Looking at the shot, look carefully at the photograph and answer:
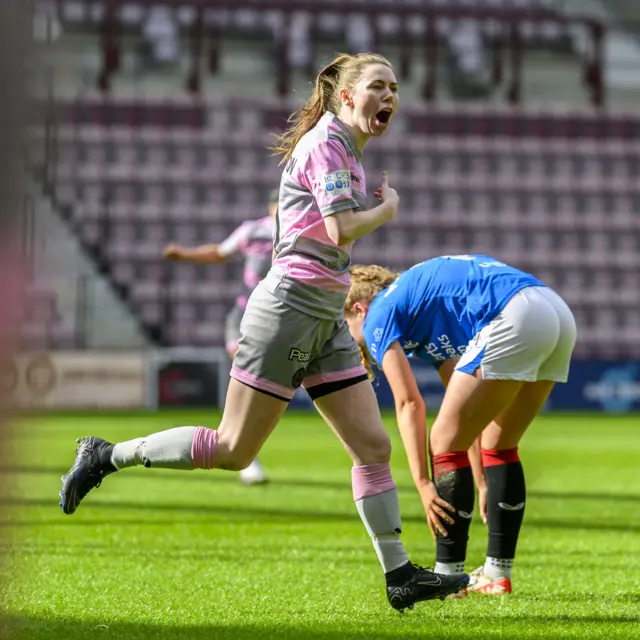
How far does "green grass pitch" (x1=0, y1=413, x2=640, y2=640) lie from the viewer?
3967 mm

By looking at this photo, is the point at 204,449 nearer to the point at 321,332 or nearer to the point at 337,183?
the point at 321,332

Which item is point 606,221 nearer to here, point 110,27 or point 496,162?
point 496,162

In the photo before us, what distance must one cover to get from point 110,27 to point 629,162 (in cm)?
1629

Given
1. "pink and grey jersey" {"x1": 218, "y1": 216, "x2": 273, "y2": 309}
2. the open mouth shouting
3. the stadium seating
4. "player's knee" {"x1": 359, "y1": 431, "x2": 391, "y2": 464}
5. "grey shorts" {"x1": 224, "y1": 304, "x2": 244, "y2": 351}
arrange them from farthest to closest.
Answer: the stadium seating < "grey shorts" {"x1": 224, "y1": 304, "x2": 244, "y2": 351} < "pink and grey jersey" {"x1": 218, "y1": 216, "x2": 273, "y2": 309} < "player's knee" {"x1": 359, "y1": 431, "x2": 391, "y2": 464} < the open mouth shouting

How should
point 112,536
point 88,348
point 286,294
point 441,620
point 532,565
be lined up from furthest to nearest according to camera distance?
point 88,348 < point 112,536 < point 532,565 < point 441,620 < point 286,294

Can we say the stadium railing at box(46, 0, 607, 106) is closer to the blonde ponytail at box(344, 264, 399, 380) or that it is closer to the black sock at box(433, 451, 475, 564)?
the blonde ponytail at box(344, 264, 399, 380)

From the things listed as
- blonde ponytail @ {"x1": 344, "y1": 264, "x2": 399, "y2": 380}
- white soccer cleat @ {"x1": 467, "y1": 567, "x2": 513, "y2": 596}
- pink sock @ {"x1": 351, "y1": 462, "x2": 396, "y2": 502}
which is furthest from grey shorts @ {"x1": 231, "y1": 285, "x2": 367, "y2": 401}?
white soccer cleat @ {"x1": 467, "y1": 567, "x2": 513, "y2": 596}

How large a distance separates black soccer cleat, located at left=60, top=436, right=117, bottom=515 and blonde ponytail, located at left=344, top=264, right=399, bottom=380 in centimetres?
126


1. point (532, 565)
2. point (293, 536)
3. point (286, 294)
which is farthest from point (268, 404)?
point (293, 536)

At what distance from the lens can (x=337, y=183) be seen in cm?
388

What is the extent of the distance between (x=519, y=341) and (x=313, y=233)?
1.03m

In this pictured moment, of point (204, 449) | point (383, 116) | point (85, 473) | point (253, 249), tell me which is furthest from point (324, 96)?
point (253, 249)

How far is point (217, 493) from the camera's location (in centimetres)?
977

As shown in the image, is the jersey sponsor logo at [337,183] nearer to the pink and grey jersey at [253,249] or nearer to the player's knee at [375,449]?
the player's knee at [375,449]
